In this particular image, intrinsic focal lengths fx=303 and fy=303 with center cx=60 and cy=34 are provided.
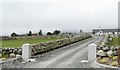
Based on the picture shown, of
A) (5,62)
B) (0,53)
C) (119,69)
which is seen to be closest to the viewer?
(119,69)

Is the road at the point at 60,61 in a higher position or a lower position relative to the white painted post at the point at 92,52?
lower

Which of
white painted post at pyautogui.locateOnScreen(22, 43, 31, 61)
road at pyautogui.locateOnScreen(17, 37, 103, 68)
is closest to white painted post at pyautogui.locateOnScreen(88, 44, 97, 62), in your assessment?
road at pyautogui.locateOnScreen(17, 37, 103, 68)

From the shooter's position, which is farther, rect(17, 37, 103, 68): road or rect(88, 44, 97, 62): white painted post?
rect(88, 44, 97, 62): white painted post

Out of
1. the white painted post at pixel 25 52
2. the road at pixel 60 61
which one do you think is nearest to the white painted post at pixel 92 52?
the road at pixel 60 61

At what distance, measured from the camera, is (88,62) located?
17797 mm

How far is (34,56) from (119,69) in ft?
28.4

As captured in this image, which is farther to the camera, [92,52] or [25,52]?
[25,52]

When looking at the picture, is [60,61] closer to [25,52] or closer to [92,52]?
[92,52]

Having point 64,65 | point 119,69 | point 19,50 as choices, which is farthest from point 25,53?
point 119,69

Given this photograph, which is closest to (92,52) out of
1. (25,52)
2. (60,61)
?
(60,61)

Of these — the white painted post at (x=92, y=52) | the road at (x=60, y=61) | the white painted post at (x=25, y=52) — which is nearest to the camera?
the road at (x=60, y=61)

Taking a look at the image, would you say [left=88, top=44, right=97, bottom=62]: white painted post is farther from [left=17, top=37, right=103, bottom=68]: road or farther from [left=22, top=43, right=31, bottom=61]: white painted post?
[left=22, top=43, right=31, bottom=61]: white painted post

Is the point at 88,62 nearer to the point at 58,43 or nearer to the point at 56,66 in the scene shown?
the point at 56,66

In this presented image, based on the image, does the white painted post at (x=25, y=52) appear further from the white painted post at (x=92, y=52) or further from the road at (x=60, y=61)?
the white painted post at (x=92, y=52)
